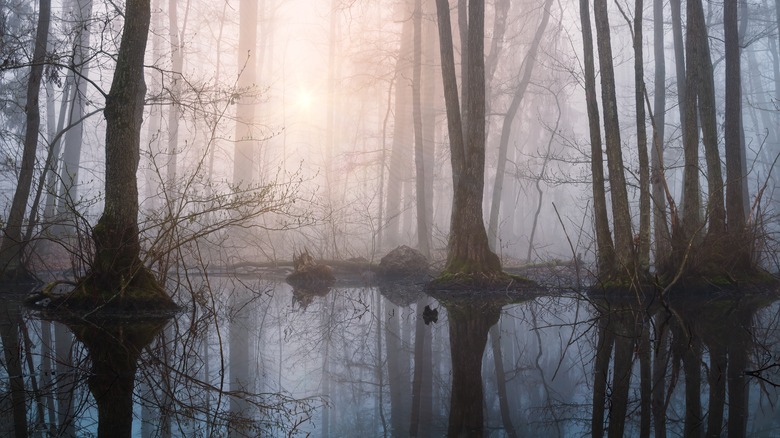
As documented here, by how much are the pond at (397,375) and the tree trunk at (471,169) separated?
3192mm

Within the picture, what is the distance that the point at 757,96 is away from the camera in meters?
50.1

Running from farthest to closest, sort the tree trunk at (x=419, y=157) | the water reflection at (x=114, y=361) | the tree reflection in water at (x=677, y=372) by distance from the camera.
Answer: the tree trunk at (x=419, y=157), the tree reflection in water at (x=677, y=372), the water reflection at (x=114, y=361)

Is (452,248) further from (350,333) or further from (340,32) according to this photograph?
(340,32)

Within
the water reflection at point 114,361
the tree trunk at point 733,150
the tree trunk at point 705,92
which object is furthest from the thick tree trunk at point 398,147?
the water reflection at point 114,361

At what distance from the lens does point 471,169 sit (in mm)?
11531

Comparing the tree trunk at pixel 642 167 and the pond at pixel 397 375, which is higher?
the tree trunk at pixel 642 167

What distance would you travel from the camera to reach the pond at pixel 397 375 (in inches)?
131

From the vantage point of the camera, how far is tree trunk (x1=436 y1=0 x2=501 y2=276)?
11117mm

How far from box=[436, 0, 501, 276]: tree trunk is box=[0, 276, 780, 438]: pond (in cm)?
319

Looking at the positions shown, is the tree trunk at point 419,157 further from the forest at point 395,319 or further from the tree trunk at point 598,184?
the tree trunk at point 598,184

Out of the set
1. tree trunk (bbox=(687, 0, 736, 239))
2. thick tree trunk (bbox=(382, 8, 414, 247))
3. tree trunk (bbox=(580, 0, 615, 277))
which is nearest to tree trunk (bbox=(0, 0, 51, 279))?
tree trunk (bbox=(580, 0, 615, 277))

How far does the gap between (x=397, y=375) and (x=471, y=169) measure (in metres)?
7.22

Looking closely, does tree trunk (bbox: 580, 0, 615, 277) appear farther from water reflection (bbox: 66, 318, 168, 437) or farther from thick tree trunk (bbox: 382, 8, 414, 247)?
thick tree trunk (bbox: 382, 8, 414, 247)

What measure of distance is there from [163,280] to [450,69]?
6.93m
